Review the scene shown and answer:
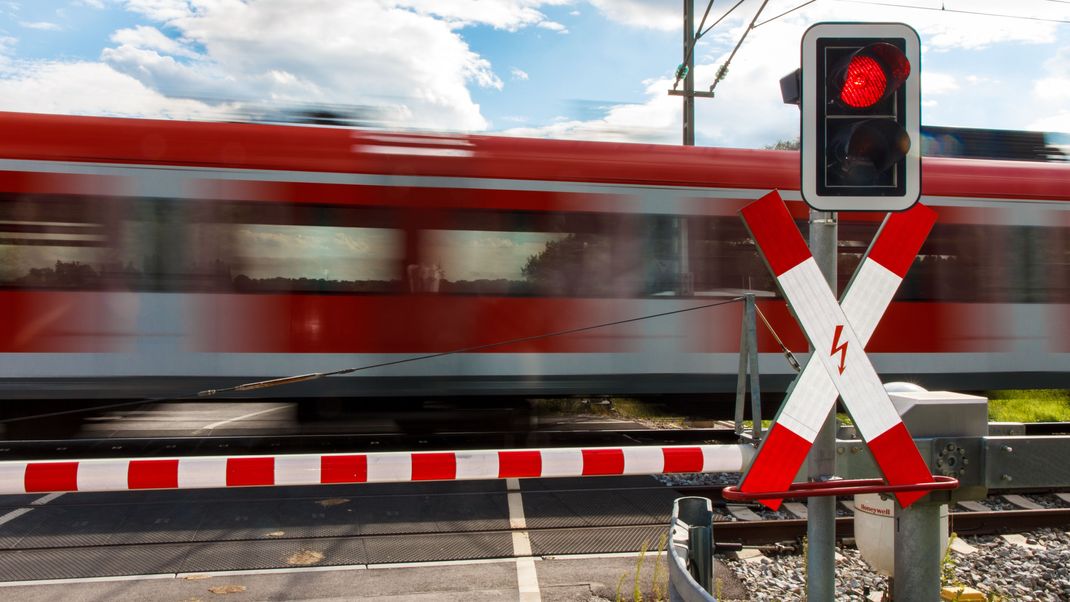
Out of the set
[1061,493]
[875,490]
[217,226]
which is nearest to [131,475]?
[875,490]

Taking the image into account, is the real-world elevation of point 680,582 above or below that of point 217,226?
below

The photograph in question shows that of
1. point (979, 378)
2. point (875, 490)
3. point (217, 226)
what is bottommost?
point (979, 378)

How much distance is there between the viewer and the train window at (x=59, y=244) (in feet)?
23.4

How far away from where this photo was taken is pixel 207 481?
12.1ft

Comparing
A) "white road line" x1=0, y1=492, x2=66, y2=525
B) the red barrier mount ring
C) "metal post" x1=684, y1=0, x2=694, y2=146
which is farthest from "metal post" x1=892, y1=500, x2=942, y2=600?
"metal post" x1=684, y1=0, x2=694, y2=146

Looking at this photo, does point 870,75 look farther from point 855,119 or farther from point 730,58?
point 730,58

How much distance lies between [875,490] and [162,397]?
610 cm

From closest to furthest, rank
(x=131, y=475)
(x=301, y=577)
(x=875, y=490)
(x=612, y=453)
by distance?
1. (x=875, y=490)
2. (x=131, y=475)
3. (x=612, y=453)
4. (x=301, y=577)

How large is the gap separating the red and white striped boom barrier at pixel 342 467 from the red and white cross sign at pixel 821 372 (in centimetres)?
138

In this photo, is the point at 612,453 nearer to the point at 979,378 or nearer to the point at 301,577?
the point at 301,577

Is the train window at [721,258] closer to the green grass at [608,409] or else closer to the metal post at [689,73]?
the green grass at [608,409]

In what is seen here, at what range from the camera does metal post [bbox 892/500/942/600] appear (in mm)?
2719

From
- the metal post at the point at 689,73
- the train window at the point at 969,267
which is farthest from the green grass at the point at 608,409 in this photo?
the metal post at the point at 689,73

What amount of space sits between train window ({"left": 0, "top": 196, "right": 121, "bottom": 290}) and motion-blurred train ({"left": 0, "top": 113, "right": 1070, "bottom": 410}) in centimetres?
2
